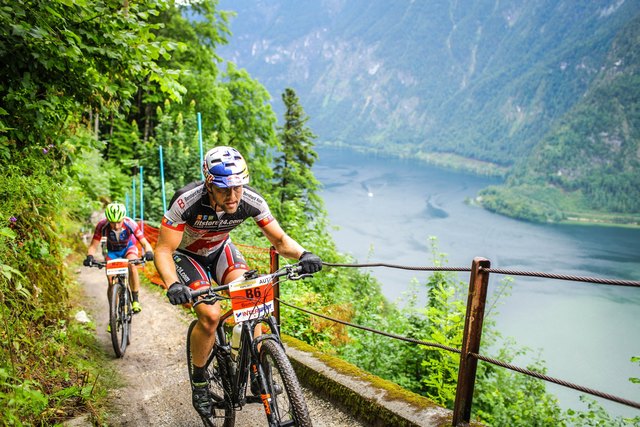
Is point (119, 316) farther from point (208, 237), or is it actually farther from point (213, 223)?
point (213, 223)

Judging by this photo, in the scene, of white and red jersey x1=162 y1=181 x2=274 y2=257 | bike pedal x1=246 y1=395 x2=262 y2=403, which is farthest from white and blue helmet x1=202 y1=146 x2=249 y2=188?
bike pedal x1=246 y1=395 x2=262 y2=403

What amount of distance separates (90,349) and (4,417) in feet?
10.5

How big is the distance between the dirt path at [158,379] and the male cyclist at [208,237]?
0.90 m

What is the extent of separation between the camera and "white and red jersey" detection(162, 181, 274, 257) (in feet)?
11.0

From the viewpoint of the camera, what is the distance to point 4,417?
2.83 meters

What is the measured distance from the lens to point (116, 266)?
6039 mm

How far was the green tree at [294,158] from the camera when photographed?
1229 inches

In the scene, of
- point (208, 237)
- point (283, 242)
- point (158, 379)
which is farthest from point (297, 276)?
point (158, 379)

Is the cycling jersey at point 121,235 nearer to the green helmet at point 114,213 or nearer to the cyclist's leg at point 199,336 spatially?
the green helmet at point 114,213

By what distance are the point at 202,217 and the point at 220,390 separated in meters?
1.46

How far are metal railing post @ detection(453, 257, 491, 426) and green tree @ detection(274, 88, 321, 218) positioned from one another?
1092 inches

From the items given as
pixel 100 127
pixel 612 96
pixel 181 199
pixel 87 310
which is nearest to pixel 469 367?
pixel 181 199

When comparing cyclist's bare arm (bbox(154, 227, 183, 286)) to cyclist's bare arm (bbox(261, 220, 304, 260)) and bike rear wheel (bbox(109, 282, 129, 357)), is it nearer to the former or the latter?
cyclist's bare arm (bbox(261, 220, 304, 260))

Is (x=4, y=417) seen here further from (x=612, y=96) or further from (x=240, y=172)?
(x=612, y=96)
